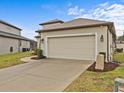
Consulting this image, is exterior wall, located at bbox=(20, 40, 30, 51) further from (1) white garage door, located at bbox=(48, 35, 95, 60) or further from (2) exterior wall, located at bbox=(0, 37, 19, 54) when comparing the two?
(1) white garage door, located at bbox=(48, 35, 95, 60)

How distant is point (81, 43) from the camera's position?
1395 cm

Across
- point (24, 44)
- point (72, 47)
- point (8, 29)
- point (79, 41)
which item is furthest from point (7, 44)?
point (79, 41)

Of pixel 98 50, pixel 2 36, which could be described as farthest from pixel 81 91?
pixel 2 36

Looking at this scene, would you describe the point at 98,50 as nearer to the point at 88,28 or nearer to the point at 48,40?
the point at 88,28

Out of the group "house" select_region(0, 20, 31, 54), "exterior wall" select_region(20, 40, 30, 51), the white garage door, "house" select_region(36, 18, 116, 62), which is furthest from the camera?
"exterior wall" select_region(20, 40, 30, 51)

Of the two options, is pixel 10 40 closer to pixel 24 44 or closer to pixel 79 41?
pixel 24 44

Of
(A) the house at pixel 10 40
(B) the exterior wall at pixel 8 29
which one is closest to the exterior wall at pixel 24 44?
(A) the house at pixel 10 40

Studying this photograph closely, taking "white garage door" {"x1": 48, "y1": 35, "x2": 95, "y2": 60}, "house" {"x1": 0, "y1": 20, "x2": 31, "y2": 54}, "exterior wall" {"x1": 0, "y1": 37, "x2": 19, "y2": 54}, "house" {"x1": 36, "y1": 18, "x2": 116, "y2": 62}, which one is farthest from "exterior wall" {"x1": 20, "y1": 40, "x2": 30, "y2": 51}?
"white garage door" {"x1": 48, "y1": 35, "x2": 95, "y2": 60}

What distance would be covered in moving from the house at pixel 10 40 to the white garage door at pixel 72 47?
1351 centimetres

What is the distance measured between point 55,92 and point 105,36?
8.48 meters

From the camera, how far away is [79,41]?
14.1 metres

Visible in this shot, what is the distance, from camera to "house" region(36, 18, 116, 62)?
506 inches

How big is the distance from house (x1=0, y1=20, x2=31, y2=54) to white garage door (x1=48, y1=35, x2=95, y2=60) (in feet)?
44.3

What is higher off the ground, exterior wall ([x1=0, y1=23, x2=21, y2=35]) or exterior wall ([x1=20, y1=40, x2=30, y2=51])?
exterior wall ([x1=0, y1=23, x2=21, y2=35])
